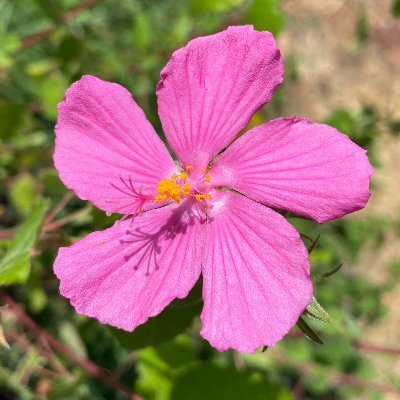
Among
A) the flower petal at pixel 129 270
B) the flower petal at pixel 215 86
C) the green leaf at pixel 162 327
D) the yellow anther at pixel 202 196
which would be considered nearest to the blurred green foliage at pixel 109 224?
the green leaf at pixel 162 327

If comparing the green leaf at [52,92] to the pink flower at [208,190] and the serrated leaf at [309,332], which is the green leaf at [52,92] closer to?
the pink flower at [208,190]

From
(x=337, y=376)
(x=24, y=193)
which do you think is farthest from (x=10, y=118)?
(x=337, y=376)

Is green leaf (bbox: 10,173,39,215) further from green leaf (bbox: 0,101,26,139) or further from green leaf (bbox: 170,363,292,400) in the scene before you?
green leaf (bbox: 170,363,292,400)

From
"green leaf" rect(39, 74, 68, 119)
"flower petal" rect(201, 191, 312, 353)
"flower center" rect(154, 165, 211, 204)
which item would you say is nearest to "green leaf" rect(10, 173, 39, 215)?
"green leaf" rect(39, 74, 68, 119)

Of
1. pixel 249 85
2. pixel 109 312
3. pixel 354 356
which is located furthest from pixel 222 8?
pixel 354 356

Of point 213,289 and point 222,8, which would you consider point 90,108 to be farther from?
point 222,8

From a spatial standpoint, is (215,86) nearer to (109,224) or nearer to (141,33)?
(109,224)
